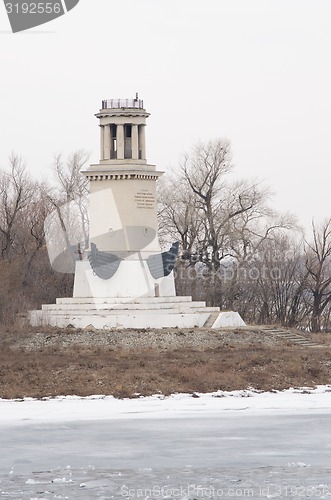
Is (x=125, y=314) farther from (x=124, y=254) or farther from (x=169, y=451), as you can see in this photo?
(x=169, y=451)

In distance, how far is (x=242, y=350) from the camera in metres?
34.6

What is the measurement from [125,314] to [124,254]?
3.15m

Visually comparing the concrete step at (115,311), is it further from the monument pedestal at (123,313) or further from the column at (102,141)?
the column at (102,141)

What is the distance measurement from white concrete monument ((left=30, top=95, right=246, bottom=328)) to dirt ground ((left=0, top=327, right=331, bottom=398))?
168 cm

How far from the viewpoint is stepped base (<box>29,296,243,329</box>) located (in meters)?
38.0

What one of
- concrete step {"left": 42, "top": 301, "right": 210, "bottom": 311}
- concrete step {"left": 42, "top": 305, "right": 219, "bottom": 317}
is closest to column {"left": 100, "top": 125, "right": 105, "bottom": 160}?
concrete step {"left": 42, "top": 301, "right": 210, "bottom": 311}

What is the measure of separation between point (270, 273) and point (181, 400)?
108ft

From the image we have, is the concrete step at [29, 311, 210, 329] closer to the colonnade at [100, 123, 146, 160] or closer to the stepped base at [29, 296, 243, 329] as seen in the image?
the stepped base at [29, 296, 243, 329]

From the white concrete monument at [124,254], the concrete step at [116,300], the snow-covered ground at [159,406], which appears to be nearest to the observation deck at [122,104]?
the white concrete monument at [124,254]

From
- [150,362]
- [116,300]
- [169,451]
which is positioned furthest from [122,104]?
[169,451]

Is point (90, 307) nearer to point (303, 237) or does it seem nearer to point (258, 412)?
point (258, 412)

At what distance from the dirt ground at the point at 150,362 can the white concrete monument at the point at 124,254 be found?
5.50 ft

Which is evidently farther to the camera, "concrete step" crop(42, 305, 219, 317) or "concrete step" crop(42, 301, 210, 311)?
"concrete step" crop(42, 301, 210, 311)

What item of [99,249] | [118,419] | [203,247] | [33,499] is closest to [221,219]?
[203,247]
